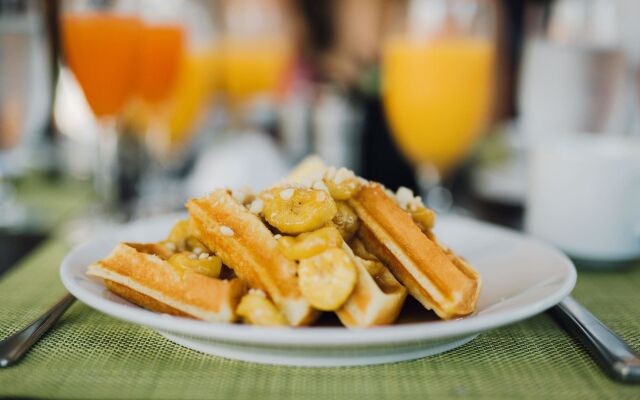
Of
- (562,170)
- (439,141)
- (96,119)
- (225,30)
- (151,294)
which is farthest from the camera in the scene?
(225,30)

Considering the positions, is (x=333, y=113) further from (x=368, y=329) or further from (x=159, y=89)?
(x=368, y=329)

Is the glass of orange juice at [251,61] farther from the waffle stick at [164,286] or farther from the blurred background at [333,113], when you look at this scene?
the waffle stick at [164,286]

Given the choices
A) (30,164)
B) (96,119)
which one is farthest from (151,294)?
(30,164)

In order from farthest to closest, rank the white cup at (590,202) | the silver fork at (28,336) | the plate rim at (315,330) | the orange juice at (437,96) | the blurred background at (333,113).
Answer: the orange juice at (437,96) < the blurred background at (333,113) < the white cup at (590,202) < the silver fork at (28,336) < the plate rim at (315,330)

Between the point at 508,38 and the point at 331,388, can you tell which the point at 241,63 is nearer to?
the point at 508,38

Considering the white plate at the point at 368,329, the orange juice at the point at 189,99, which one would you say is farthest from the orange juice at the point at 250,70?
the white plate at the point at 368,329

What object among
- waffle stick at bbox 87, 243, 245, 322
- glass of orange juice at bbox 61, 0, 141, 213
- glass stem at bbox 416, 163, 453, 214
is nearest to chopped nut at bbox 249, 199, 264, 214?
waffle stick at bbox 87, 243, 245, 322

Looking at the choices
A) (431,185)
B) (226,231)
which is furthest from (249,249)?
(431,185)
